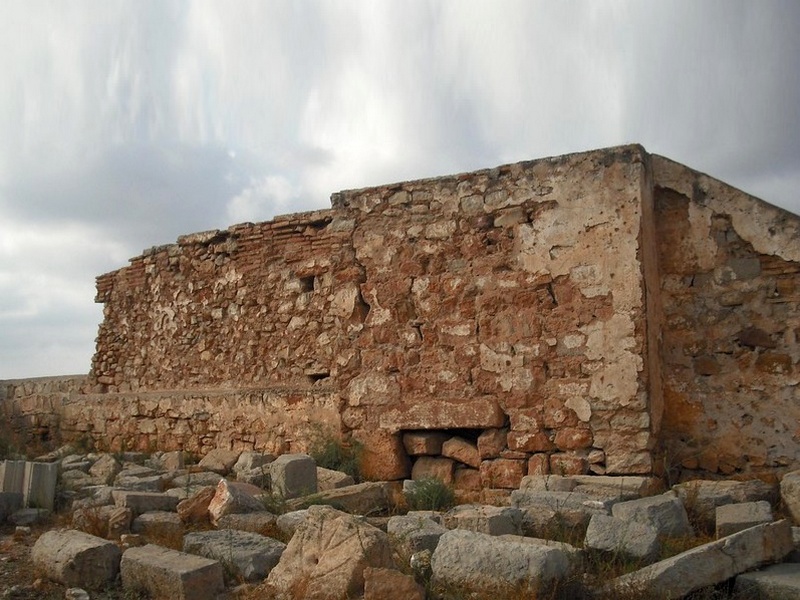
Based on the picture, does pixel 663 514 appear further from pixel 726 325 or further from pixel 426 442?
pixel 426 442

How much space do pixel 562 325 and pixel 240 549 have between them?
315 cm

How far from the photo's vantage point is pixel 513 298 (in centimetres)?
670

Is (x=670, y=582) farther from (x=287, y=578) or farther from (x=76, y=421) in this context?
(x=76, y=421)

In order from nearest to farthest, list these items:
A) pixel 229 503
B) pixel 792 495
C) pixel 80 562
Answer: pixel 80 562 → pixel 792 495 → pixel 229 503

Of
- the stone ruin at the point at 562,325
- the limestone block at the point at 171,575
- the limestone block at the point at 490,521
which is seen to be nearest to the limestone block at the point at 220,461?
the stone ruin at the point at 562,325

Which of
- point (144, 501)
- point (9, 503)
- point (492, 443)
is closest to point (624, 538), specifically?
point (492, 443)

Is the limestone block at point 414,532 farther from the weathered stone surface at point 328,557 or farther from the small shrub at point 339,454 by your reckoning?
the small shrub at point 339,454

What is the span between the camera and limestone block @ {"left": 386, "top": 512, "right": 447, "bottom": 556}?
14.1ft

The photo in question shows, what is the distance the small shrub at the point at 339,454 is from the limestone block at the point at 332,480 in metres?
0.41

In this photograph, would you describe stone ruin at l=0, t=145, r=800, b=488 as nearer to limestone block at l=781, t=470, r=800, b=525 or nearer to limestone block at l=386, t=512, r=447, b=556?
limestone block at l=781, t=470, r=800, b=525

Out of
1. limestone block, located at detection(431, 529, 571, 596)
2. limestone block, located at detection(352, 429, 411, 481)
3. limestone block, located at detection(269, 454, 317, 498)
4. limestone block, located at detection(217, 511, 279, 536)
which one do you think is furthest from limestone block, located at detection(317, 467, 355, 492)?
limestone block, located at detection(431, 529, 571, 596)

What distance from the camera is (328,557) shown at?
13.2 ft

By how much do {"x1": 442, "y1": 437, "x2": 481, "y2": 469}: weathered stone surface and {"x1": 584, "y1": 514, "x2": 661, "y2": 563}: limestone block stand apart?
242 cm

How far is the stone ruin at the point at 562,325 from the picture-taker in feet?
20.4
